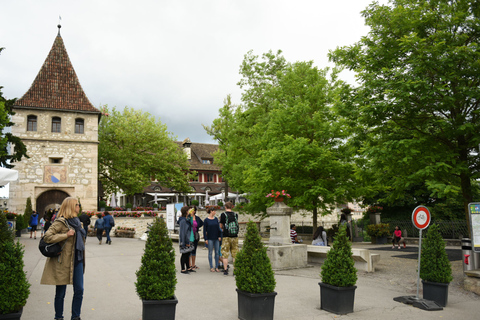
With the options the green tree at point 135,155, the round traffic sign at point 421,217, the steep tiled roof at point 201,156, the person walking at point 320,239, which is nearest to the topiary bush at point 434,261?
the round traffic sign at point 421,217

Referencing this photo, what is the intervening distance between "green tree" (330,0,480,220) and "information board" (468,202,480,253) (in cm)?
98

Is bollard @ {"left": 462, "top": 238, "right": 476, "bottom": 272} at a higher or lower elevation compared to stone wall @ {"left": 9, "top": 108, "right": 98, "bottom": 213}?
lower

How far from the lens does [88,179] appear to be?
2927 centimetres

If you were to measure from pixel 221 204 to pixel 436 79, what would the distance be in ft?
89.7

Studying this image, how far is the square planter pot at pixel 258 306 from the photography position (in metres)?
5.68

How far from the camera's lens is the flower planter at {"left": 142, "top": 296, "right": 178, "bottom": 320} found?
204 inches

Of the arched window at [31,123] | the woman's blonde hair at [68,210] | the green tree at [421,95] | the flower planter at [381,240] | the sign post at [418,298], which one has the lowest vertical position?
the flower planter at [381,240]

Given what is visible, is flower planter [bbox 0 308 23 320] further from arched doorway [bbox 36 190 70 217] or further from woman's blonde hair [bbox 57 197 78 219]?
arched doorway [bbox 36 190 70 217]

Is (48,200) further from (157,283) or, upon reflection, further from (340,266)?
(340,266)

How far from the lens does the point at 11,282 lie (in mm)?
4621

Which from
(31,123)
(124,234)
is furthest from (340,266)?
(31,123)

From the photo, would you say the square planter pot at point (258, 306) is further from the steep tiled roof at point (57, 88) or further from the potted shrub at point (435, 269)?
the steep tiled roof at point (57, 88)

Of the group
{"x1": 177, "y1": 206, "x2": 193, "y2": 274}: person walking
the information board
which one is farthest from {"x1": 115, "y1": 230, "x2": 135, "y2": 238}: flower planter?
the information board

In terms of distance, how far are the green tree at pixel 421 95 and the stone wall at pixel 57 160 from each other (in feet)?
75.8
